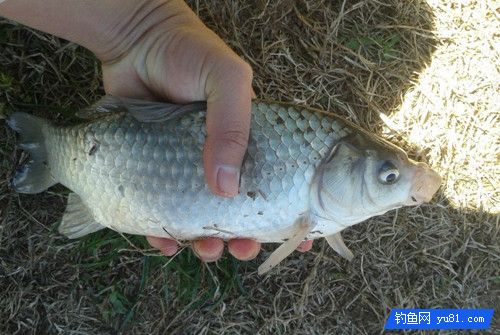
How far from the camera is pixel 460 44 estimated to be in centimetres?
323

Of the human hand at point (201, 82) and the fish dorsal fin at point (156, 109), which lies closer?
the human hand at point (201, 82)

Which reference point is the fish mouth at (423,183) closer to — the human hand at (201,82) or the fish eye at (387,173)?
the fish eye at (387,173)

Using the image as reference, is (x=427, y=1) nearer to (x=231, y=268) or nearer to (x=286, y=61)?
(x=286, y=61)

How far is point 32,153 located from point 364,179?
164cm

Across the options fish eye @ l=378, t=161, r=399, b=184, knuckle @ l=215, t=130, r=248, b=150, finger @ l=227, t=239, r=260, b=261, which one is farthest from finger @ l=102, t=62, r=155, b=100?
fish eye @ l=378, t=161, r=399, b=184

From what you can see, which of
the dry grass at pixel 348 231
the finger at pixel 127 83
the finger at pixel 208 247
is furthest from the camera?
the dry grass at pixel 348 231

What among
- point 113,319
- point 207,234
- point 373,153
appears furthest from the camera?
point 113,319

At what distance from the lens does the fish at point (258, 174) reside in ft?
6.47

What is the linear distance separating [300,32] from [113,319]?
2.15 meters

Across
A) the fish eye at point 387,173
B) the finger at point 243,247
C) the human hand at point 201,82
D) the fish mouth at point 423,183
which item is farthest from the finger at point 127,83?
the fish mouth at point 423,183

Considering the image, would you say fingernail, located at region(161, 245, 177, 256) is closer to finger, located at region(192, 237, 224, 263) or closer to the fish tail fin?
finger, located at region(192, 237, 224, 263)

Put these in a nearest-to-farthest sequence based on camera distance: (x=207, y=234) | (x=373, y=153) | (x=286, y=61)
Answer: (x=373, y=153) < (x=207, y=234) < (x=286, y=61)

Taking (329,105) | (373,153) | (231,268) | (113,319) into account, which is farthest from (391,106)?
(113,319)

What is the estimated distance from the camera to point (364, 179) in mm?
1976
